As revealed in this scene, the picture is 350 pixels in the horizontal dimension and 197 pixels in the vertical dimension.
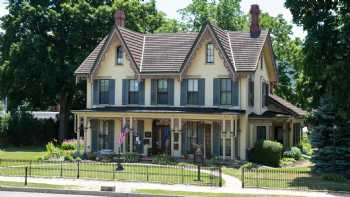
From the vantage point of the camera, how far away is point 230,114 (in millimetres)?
38156

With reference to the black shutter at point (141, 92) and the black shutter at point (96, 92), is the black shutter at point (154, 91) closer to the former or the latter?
the black shutter at point (141, 92)

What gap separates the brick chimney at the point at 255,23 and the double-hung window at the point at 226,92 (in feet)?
14.5

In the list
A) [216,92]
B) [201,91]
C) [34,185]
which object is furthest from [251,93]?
[34,185]

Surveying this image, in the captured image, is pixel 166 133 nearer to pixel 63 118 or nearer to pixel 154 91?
pixel 154 91

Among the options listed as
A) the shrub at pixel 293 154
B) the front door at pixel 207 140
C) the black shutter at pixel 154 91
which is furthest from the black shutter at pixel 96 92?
the shrub at pixel 293 154

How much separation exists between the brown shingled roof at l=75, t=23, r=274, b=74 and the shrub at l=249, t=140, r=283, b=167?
506cm

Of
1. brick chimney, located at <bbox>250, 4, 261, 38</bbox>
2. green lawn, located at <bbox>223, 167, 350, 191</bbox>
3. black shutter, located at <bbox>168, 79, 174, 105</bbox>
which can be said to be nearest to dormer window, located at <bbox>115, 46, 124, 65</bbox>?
black shutter, located at <bbox>168, 79, 174, 105</bbox>

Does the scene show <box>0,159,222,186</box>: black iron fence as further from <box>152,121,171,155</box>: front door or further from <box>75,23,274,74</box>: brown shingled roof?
<box>75,23,274,74</box>: brown shingled roof

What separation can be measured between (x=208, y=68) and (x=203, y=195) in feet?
61.5

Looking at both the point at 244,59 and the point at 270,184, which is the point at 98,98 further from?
the point at 270,184

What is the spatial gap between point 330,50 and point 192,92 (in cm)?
1359

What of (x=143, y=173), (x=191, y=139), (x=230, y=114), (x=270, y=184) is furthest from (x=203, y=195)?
(x=191, y=139)

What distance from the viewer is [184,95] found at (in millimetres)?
41875

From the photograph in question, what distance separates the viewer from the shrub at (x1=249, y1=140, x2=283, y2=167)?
3900 centimetres
